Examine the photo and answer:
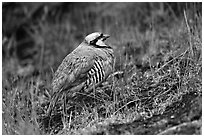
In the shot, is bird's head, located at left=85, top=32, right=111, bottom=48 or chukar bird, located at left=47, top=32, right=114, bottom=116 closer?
chukar bird, located at left=47, top=32, right=114, bottom=116

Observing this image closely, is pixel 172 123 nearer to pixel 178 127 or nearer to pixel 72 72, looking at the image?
pixel 178 127

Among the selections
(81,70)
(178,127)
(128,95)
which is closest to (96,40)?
(81,70)

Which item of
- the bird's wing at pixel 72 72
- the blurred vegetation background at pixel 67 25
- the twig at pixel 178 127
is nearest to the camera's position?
the twig at pixel 178 127

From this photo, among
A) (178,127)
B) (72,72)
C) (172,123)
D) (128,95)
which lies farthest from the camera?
(72,72)

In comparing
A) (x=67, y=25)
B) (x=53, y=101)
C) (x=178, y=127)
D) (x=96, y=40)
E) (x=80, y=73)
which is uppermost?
(x=67, y=25)

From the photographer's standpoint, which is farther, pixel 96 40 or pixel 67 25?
pixel 67 25

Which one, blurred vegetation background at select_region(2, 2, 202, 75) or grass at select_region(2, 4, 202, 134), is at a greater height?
blurred vegetation background at select_region(2, 2, 202, 75)

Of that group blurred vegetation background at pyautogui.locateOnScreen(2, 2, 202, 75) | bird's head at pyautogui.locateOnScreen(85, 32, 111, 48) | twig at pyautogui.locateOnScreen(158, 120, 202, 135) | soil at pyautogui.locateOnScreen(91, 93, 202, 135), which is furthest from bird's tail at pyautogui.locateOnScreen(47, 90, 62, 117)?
blurred vegetation background at pyautogui.locateOnScreen(2, 2, 202, 75)

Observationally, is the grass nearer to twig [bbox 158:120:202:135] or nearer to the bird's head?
the bird's head

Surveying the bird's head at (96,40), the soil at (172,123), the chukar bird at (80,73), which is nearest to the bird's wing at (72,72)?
the chukar bird at (80,73)

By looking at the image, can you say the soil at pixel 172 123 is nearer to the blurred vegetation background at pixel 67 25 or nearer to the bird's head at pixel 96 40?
the bird's head at pixel 96 40

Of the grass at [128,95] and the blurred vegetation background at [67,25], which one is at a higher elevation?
the blurred vegetation background at [67,25]

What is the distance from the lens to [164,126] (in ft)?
14.5

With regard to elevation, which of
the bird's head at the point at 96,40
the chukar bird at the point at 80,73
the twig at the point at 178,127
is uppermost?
the bird's head at the point at 96,40
